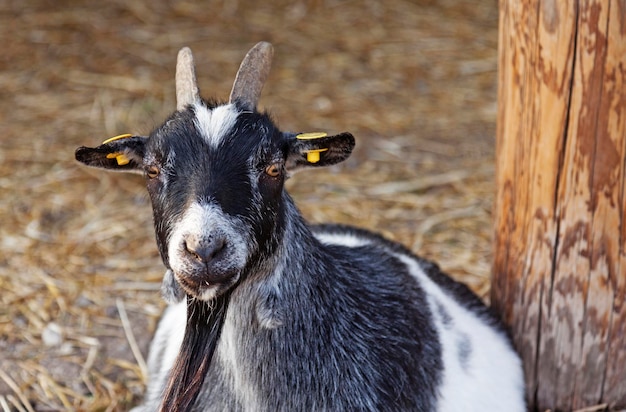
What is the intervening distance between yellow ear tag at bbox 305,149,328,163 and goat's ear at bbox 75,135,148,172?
1.68 ft

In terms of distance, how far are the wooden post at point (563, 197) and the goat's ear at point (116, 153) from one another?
1.44 m

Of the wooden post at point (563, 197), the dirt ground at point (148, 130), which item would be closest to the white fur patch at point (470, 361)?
the wooden post at point (563, 197)

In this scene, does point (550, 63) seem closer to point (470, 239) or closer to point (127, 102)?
point (470, 239)

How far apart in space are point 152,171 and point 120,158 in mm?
204

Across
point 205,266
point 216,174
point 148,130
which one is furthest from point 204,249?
point 148,130

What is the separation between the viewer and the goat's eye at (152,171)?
113 inches

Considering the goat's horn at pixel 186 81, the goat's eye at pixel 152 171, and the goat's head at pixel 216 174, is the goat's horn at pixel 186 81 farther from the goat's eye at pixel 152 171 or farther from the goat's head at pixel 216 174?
the goat's eye at pixel 152 171

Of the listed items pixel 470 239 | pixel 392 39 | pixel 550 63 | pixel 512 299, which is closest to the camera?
pixel 550 63

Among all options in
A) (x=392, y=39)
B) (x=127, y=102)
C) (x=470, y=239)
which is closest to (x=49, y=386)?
(x=470, y=239)

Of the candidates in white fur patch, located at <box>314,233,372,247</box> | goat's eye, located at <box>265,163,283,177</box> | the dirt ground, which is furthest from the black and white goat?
the dirt ground

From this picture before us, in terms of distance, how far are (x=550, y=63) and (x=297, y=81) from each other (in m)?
3.99

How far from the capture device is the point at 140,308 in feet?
15.6

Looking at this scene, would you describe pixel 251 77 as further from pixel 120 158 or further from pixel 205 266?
pixel 205 266

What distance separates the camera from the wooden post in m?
3.38
